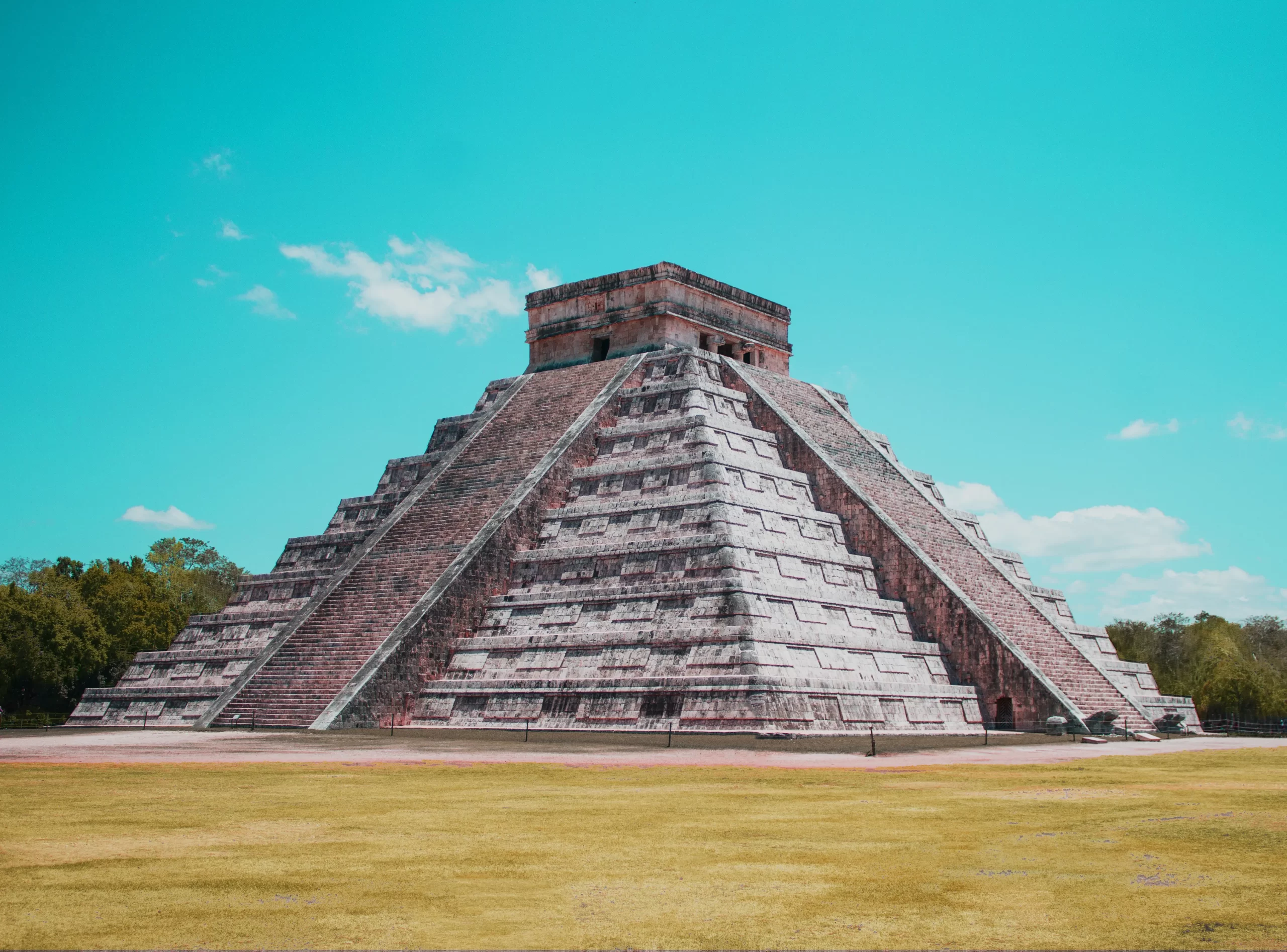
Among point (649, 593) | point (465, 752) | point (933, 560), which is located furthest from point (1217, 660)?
point (465, 752)

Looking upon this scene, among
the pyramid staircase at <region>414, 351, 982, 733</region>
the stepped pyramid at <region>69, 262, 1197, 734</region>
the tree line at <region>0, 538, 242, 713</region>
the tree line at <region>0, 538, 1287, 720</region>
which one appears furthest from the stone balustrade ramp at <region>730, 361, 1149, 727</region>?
the tree line at <region>0, 538, 242, 713</region>

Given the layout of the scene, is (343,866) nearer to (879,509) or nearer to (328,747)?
(328,747)

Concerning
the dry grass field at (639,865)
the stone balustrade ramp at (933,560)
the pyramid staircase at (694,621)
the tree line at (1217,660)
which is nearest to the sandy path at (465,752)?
the pyramid staircase at (694,621)

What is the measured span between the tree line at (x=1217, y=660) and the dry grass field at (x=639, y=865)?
22352 millimetres

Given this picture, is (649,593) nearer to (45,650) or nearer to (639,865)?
(639,865)

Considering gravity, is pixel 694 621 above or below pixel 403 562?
below

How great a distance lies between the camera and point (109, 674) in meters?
33.9

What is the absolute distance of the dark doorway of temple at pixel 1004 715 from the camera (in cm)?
1991

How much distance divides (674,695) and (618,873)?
11.9 metres

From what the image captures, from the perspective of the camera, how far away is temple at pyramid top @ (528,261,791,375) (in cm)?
2834

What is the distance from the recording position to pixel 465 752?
1431 cm

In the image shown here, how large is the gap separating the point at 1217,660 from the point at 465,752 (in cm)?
3146

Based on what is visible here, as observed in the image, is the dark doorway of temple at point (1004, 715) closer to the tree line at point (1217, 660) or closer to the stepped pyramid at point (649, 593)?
the stepped pyramid at point (649, 593)

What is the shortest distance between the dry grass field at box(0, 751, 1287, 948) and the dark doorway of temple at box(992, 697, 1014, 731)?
10.0 metres
